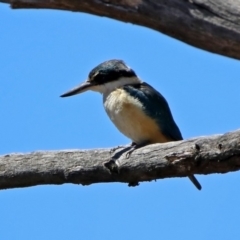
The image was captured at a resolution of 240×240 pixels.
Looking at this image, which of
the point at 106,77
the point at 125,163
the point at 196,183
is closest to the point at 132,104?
the point at 106,77

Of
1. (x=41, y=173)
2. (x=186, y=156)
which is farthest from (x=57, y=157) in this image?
(x=186, y=156)

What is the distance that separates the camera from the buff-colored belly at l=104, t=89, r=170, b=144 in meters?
5.71

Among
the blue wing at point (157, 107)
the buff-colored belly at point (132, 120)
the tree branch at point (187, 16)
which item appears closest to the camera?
the tree branch at point (187, 16)

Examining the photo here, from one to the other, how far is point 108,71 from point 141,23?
2417 mm

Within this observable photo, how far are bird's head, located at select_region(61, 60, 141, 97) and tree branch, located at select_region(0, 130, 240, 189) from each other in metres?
1.41

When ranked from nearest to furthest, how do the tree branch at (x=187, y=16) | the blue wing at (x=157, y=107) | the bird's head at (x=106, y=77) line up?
the tree branch at (x=187, y=16), the blue wing at (x=157, y=107), the bird's head at (x=106, y=77)

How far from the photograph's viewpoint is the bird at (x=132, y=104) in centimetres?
574

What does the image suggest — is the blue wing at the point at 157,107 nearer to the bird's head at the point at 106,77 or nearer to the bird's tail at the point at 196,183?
the bird's head at the point at 106,77

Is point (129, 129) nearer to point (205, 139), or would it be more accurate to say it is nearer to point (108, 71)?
point (108, 71)

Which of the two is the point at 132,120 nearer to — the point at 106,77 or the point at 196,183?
the point at 106,77

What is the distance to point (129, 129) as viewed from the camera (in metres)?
5.72

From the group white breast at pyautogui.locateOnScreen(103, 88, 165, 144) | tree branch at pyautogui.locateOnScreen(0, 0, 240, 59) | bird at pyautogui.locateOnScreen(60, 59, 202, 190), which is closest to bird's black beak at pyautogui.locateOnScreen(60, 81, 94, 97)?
bird at pyautogui.locateOnScreen(60, 59, 202, 190)

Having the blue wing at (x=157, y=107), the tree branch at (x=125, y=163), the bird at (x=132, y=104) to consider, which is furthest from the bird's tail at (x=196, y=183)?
the tree branch at (x=125, y=163)

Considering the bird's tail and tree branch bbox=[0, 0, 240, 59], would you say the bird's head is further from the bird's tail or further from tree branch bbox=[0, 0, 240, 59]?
tree branch bbox=[0, 0, 240, 59]
